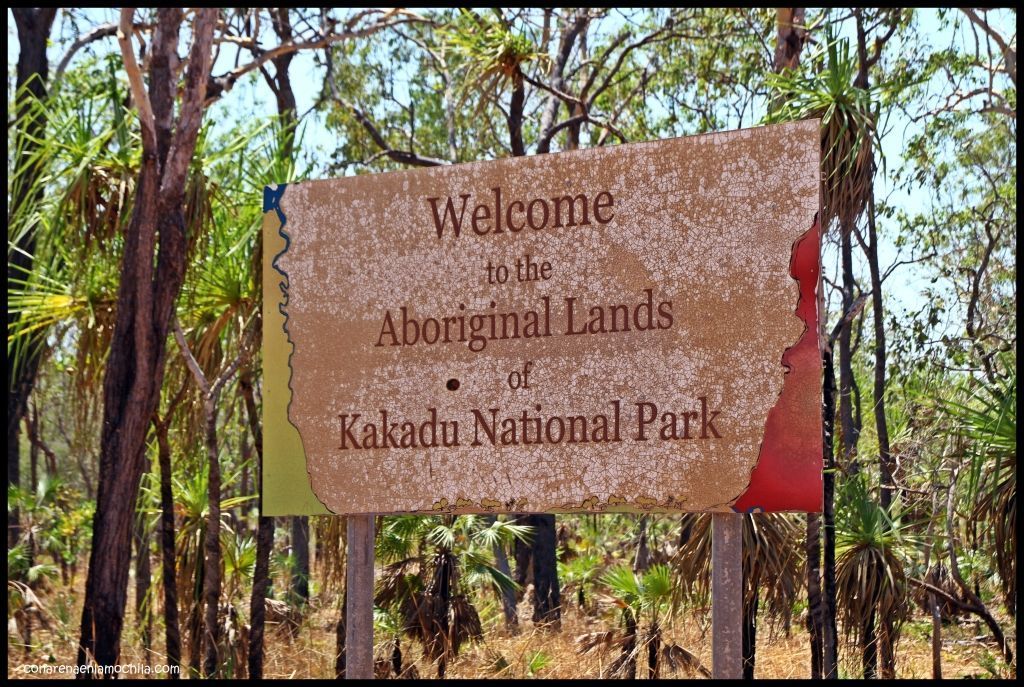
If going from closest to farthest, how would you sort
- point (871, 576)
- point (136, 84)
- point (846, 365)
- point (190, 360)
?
point (136, 84) → point (871, 576) → point (190, 360) → point (846, 365)

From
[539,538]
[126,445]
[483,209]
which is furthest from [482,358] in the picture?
[539,538]

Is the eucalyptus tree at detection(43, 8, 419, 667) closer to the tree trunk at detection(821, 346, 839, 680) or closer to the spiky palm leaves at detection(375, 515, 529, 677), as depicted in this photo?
the spiky palm leaves at detection(375, 515, 529, 677)

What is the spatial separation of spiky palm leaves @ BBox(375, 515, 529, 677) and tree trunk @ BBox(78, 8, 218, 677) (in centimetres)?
238

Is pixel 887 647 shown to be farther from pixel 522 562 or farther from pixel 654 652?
pixel 522 562

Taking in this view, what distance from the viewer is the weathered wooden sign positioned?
20.9 ft

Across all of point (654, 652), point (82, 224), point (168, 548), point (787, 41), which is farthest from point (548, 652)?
point (787, 41)

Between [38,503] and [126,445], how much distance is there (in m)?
12.7

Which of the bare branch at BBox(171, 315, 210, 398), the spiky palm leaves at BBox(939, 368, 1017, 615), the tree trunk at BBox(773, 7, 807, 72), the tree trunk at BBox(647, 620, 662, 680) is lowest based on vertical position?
the tree trunk at BBox(647, 620, 662, 680)

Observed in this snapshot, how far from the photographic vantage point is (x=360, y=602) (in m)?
7.39

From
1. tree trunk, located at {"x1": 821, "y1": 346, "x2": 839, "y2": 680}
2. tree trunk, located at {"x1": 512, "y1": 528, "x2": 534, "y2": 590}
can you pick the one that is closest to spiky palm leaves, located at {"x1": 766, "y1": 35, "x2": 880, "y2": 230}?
tree trunk, located at {"x1": 821, "y1": 346, "x2": 839, "y2": 680}

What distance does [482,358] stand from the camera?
7.05 metres

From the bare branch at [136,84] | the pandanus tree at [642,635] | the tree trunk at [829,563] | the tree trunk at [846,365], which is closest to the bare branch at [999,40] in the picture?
the tree trunk at [846,365]

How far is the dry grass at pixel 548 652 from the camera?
399 inches

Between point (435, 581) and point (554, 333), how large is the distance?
432 cm
